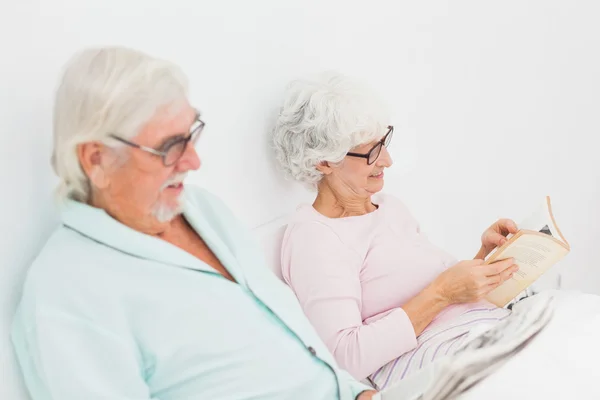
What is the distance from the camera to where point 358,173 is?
5.74 ft

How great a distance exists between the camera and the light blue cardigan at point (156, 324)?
44.5 inches

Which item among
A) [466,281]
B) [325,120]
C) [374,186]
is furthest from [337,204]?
[466,281]

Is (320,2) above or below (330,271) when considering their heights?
above

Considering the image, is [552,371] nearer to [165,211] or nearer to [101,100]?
[165,211]

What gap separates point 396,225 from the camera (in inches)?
73.6

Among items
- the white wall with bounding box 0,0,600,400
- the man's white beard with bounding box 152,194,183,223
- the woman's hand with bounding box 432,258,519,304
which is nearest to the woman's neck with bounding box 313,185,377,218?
the white wall with bounding box 0,0,600,400

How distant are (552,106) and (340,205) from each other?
4.15 ft

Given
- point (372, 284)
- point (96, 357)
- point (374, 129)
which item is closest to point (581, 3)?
point (374, 129)

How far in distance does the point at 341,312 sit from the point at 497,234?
23.1 inches

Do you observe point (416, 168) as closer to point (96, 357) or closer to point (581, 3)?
point (581, 3)

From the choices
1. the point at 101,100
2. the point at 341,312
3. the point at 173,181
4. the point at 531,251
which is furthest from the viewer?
the point at 531,251

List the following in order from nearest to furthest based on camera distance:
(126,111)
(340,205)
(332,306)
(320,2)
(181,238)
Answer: (126,111)
(181,238)
(332,306)
(340,205)
(320,2)

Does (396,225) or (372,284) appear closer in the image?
(372,284)

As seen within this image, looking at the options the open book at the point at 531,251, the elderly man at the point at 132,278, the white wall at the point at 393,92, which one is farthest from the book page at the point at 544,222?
the elderly man at the point at 132,278
